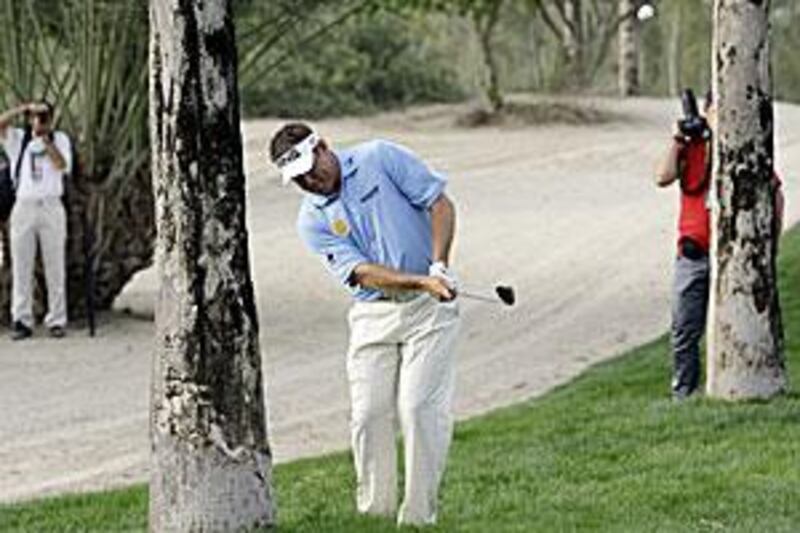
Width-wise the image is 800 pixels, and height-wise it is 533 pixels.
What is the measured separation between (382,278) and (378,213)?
24 cm

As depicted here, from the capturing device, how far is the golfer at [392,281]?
24.8ft

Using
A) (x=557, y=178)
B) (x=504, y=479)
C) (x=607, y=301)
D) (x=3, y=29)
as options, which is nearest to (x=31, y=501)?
(x=504, y=479)

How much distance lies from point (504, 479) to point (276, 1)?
9558 mm

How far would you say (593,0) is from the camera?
48.3m

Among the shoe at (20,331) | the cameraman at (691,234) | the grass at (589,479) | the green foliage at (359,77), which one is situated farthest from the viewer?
the green foliage at (359,77)

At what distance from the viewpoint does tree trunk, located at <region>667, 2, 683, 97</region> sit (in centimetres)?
6294

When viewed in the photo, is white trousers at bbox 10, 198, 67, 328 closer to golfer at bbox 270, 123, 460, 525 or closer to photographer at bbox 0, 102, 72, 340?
photographer at bbox 0, 102, 72, 340

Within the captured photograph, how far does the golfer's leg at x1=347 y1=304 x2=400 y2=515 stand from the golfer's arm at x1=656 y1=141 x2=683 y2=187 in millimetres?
4061

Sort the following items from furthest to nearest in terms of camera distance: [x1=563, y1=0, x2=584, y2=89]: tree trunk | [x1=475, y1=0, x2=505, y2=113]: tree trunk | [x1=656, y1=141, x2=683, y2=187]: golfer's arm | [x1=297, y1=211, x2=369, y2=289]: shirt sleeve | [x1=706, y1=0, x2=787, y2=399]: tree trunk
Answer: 1. [x1=563, y1=0, x2=584, y2=89]: tree trunk
2. [x1=475, y1=0, x2=505, y2=113]: tree trunk
3. [x1=656, y1=141, x2=683, y2=187]: golfer's arm
4. [x1=706, y1=0, x2=787, y2=399]: tree trunk
5. [x1=297, y1=211, x2=369, y2=289]: shirt sleeve

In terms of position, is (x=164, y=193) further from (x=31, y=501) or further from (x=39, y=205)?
(x=39, y=205)

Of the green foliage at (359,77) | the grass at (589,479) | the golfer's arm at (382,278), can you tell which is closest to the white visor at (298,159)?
the golfer's arm at (382,278)

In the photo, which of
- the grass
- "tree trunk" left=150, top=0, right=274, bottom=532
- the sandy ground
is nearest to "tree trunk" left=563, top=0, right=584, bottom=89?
the sandy ground

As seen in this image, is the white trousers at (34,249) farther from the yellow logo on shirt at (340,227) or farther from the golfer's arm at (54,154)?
the yellow logo on shirt at (340,227)

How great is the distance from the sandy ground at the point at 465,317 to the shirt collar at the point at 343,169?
3.54m
